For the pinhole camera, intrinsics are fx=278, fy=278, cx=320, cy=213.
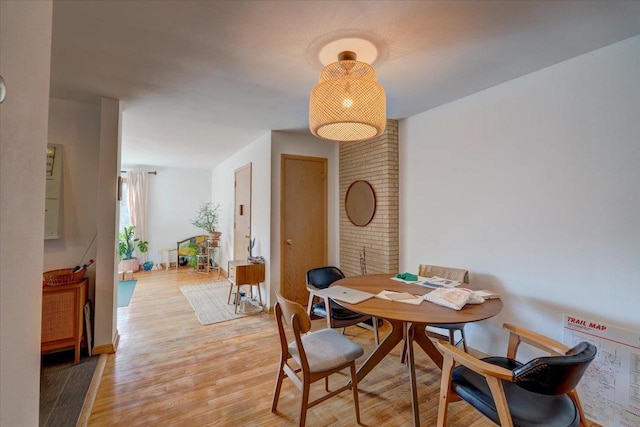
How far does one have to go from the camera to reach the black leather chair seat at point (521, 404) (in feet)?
3.99

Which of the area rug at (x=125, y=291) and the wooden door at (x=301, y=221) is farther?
the area rug at (x=125, y=291)

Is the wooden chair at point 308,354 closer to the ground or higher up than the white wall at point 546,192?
closer to the ground

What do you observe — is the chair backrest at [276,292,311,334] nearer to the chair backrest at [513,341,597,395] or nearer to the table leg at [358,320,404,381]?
the table leg at [358,320,404,381]

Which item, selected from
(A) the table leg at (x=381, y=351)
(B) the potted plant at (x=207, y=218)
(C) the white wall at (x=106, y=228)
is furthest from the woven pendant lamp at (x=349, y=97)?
(B) the potted plant at (x=207, y=218)

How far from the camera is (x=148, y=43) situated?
182cm

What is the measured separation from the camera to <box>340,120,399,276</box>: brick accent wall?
3299 millimetres

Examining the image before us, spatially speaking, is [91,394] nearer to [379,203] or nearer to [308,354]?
[308,354]

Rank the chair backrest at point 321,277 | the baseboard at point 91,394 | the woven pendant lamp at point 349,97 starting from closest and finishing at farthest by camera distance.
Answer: the woven pendant lamp at point 349,97, the baseboard at point 91,394, the chair backrest at point 321,277

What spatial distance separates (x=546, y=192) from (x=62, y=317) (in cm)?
409

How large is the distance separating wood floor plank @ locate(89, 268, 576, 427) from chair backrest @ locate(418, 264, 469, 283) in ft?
2.53

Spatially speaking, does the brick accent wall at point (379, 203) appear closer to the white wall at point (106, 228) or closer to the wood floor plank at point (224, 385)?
the wood floor plank at point (224, 385)

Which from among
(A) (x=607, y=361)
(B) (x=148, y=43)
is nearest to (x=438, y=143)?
(A) (x=607, y=361)

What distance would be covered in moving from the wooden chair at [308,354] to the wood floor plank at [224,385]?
180 millimetres

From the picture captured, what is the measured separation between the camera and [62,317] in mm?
2381
